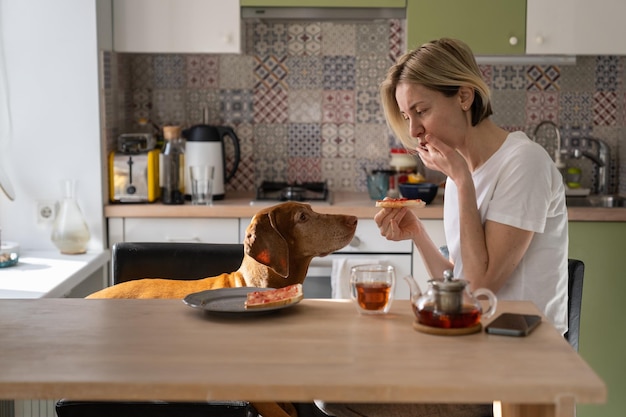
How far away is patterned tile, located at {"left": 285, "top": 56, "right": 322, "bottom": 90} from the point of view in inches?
168

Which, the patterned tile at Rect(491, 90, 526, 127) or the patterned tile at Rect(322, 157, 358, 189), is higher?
the patterned tile at Rect(491, 90, 526, 127)

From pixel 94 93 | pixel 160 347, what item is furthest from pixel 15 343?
pixel 94 93

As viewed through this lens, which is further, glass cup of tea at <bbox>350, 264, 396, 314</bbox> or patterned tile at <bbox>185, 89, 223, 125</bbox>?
patterned tile at <bbox>185, 89, 223, 125</bbox>

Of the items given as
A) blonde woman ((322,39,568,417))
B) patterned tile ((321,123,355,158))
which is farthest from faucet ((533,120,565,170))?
blonde woman ((322,39,568,417))

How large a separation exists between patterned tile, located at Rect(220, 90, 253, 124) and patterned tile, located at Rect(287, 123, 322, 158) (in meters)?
0.22

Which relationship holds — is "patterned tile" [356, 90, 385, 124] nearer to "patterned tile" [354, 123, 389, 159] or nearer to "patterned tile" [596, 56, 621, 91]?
"patterned tile" [354, 123, 389, 159]

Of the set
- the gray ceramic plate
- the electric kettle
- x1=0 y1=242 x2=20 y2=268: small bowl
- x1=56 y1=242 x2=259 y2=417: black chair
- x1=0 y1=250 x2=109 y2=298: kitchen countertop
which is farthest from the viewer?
the electric kettle

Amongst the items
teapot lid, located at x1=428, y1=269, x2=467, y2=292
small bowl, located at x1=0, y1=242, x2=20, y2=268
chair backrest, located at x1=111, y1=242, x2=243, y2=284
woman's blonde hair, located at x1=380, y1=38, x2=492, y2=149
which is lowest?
small bowl, located at x1=0, y1=242, x2=20, y2=268

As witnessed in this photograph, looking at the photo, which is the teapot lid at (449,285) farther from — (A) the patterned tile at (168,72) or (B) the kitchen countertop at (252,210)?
(A) the patterned tile at (168,72)

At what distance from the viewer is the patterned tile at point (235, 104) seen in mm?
4289

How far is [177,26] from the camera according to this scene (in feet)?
12.5

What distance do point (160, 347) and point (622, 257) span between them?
8.60ft

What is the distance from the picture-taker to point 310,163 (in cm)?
434

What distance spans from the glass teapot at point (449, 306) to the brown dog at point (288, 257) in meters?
0.70
